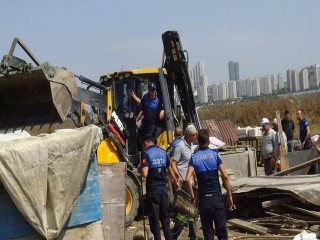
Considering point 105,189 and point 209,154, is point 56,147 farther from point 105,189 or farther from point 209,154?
point 209,154

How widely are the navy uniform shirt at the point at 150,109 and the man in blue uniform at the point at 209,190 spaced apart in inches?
142

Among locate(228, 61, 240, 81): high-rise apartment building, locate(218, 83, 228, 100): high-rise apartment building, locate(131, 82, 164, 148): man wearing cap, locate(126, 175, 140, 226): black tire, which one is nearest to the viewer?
locate(126, 175, 140, 226): black tire

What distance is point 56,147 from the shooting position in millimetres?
6320

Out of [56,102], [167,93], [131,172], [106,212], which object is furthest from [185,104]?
[106,212]

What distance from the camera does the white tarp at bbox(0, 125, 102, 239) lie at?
19.6 ft

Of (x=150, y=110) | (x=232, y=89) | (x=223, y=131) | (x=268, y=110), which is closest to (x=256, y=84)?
(x=232, y=89)

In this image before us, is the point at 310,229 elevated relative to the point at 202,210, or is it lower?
lower

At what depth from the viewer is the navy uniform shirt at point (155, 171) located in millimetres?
8258

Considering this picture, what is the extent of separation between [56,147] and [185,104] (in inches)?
275

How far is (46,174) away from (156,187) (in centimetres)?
243

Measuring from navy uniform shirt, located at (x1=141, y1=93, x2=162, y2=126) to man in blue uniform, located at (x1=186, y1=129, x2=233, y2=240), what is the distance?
361 cm

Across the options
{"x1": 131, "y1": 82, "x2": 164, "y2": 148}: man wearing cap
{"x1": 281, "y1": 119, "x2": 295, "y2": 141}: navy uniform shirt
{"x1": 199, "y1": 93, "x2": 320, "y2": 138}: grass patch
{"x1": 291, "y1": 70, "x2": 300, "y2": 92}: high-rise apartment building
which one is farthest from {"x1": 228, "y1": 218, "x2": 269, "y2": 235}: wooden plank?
{"x1": 291, "y1": 70, "x2": 300, "y2": 92}: high-rise apartment building

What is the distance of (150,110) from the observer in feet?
37.4

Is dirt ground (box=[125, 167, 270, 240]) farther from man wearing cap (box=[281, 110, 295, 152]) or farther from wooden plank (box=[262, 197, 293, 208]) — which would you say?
man wearing cap (box=[281, 110, 295, 152])
